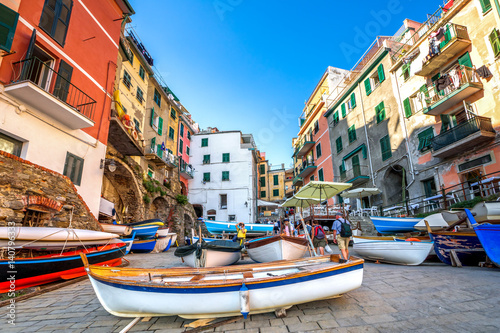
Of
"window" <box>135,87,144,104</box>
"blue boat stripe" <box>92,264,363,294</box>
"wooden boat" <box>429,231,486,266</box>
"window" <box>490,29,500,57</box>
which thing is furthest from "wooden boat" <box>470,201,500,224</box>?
"window" <box>135,87,144,104</box>

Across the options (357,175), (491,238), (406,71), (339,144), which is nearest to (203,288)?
(491,238)

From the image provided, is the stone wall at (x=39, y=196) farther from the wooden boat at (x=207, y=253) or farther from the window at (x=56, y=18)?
the window at (x=56, y=18)

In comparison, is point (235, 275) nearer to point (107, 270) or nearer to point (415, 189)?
point (107, 270)

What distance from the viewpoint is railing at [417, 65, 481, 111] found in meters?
11.9

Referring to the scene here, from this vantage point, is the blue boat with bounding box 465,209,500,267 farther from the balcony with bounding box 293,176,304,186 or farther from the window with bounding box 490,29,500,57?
the balcony with bounding box 293,176,304,186

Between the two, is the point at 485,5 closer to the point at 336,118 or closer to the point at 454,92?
the point at 454,92

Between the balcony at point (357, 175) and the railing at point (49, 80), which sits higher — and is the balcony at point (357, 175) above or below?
below

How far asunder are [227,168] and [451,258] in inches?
962

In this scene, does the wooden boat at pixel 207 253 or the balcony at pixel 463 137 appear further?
the balcony at pixel 463 137

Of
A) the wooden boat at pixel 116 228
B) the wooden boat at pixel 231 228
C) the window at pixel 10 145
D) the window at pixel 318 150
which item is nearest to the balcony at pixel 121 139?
the window at pixel 10 145

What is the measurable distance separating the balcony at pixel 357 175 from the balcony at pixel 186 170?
16436 mm

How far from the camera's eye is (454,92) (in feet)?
39.7

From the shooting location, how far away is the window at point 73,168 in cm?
884

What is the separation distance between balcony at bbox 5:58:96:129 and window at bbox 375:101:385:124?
18.5m
